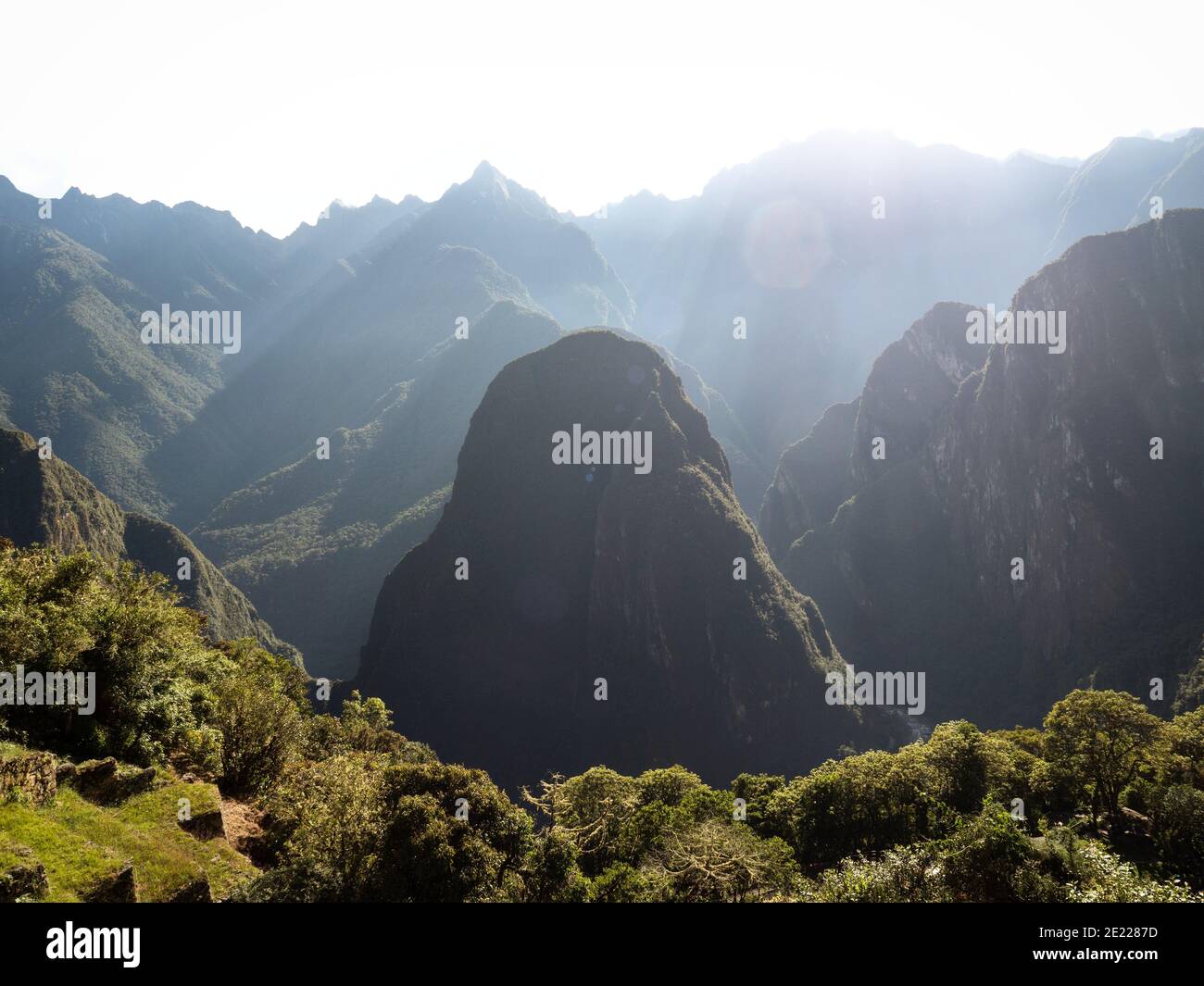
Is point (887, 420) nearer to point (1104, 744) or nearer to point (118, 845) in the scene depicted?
point (1104, 744)

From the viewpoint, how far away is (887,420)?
488ft

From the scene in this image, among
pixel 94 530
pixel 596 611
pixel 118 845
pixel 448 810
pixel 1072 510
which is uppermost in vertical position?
pixel 1072 510

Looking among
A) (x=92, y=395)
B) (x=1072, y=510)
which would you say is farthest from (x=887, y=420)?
(x=92, y=395)

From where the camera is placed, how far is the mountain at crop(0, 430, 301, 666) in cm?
8094

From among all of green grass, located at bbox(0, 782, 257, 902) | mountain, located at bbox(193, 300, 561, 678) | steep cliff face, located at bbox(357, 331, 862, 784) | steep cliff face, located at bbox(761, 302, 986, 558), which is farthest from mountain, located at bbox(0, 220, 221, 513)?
green grass, located at bbox(0, 782, 257, 902)

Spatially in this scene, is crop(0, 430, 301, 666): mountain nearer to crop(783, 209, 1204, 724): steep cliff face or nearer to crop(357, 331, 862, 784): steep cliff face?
crop(357, 331, 862, 784): steep cliff face

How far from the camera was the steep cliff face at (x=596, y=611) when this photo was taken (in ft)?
255

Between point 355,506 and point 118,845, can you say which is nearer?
point 118,845

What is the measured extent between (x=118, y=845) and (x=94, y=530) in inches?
3646

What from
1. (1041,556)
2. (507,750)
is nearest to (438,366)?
(507,750)

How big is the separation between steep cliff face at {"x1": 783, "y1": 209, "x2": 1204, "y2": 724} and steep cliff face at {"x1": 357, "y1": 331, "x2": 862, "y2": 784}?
3330 cm

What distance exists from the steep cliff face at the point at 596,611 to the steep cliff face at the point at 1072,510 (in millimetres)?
33298

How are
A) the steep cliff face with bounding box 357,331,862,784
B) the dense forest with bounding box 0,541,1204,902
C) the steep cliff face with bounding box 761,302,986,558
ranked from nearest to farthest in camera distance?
the dense forest with bounding box 0,541,1204,902 → the steep cliff face with bounding box 357,331,862,784 → the steep cliff face with bounding box 761,302,986,558
